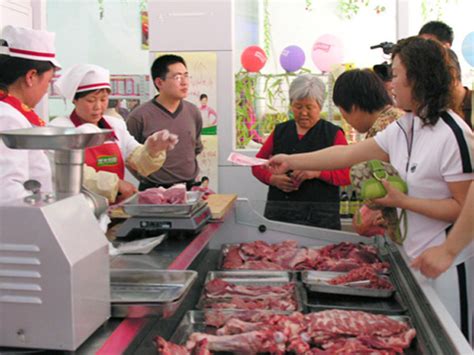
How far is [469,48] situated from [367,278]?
3995 mm

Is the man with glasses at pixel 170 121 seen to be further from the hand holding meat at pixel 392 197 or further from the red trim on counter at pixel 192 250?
the hand holding meat at pixel 392 197

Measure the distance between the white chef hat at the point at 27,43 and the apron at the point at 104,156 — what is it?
0.81 metres

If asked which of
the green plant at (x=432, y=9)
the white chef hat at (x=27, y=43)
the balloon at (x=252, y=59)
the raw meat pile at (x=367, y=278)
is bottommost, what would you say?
the raw meat pile at (x=367, y=278)

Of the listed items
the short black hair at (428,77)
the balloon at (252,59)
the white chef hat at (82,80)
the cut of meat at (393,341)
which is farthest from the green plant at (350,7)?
the cut of meat at (393,341)

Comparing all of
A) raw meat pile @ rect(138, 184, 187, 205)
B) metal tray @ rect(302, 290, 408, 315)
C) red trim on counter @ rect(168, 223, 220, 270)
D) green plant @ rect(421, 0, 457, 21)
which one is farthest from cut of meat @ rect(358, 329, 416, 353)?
green plant @ rect(421, 0, 457, 21)

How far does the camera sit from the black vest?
3102 mm

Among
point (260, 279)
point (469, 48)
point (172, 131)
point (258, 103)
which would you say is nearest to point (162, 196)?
point (260, 279)

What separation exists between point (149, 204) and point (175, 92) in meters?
2.16

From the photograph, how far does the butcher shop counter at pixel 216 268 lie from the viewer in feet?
4.70

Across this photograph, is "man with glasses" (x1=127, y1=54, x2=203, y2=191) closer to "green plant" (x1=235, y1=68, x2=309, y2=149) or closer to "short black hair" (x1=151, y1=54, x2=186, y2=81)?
"short black hair" (x1=151, y1=54, x2=186, y2=81)

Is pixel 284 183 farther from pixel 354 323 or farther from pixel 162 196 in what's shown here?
pixel 354 323

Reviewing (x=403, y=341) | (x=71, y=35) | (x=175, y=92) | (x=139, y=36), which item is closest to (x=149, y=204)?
(x=403, y=341)

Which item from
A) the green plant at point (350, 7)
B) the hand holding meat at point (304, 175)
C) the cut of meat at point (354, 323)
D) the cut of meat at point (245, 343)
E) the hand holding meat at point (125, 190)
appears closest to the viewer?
the cut of meat at point (245, 343)

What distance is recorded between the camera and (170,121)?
4465 mm
